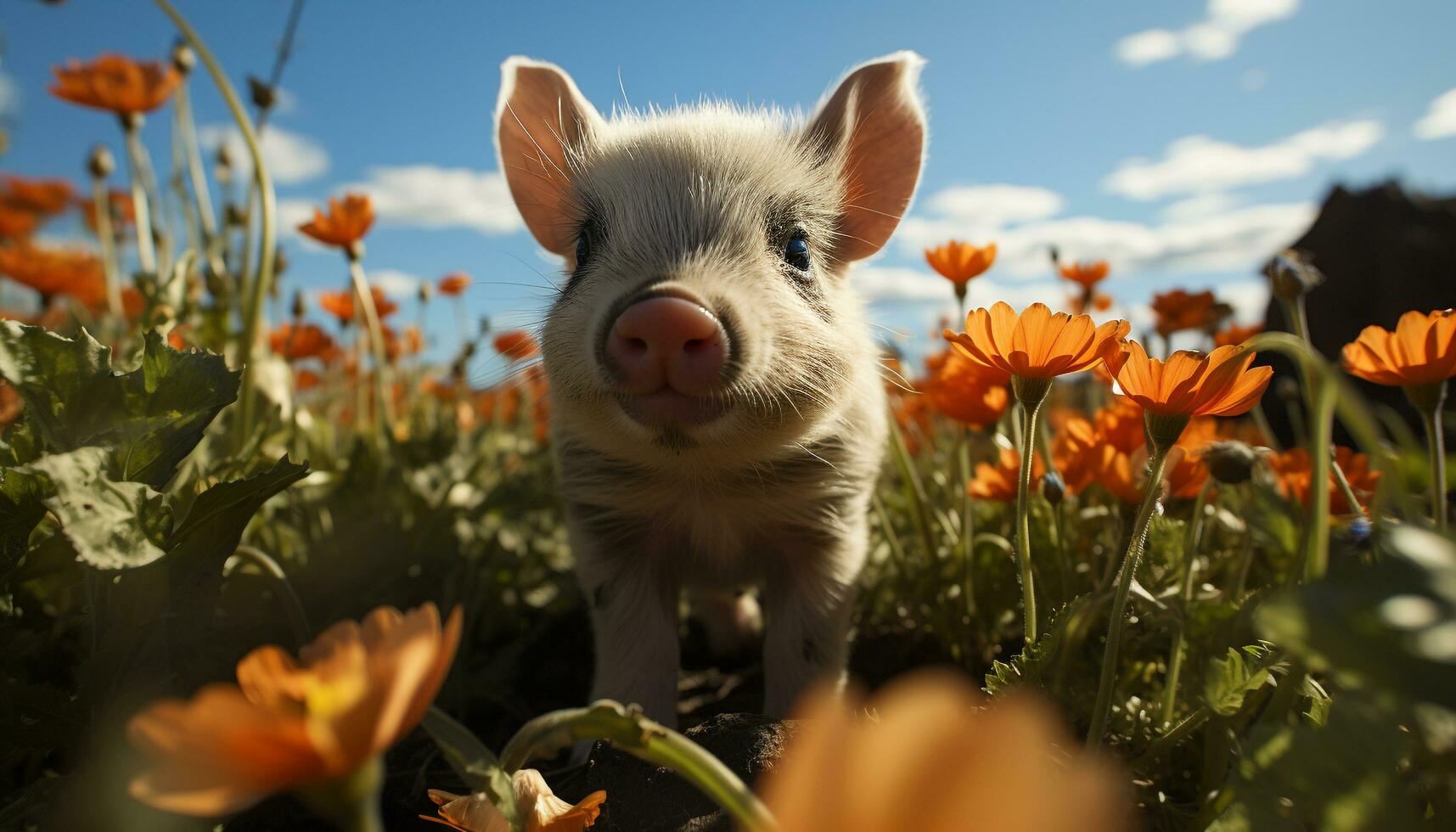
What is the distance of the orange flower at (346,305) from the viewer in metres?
4.10

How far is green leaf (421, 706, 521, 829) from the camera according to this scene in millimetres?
917

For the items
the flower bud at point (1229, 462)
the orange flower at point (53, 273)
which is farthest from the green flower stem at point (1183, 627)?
the orange flower at point (53, 273)

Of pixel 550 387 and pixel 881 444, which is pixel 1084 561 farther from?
pixel 550 387

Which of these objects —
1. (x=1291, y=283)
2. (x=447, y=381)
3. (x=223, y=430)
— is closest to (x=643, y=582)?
(x=223, y=430)

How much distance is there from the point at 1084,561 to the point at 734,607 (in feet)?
4.60

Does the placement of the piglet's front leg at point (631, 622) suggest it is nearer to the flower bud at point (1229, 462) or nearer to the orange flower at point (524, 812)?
the orange flower at point (524, 812)

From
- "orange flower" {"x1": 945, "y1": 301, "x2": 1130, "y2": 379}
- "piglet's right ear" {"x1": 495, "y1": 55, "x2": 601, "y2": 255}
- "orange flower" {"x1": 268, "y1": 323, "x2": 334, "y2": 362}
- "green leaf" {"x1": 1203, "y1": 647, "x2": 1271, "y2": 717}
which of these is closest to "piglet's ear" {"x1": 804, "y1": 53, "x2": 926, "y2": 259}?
"piglet's right ear" {"x1": 495, "y1": 55, "x2": 601, "y2": 255}

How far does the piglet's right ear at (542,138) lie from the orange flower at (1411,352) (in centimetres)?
208

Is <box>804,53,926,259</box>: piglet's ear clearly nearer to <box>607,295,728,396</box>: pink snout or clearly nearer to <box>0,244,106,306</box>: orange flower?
<box>607,295,728,396</box>: pink snout

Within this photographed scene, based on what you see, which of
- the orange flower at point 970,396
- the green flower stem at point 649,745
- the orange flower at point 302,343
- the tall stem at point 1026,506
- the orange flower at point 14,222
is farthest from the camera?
the orange flower at point 14,222

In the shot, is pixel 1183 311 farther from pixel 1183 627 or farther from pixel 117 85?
pixel 117 85

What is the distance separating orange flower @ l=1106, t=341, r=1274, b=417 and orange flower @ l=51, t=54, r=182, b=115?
3.75 m

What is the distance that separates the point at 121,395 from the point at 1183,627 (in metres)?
2.20

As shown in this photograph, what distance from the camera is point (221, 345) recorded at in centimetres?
307
